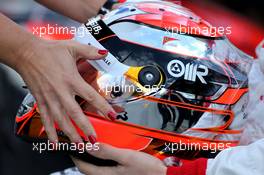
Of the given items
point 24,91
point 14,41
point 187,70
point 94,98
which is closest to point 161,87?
point 187,70

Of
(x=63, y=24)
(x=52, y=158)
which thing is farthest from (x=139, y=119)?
(x=63, y=24)

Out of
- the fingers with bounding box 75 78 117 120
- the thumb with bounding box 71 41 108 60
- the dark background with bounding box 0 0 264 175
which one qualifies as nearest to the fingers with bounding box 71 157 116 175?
the fingers with bounding box 75 78 117 120

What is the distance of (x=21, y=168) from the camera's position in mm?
1643

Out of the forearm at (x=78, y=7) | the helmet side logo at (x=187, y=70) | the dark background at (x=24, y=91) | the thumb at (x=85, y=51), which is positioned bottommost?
the dark background at (x=24, y=91)

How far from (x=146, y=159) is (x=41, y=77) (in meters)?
0.27

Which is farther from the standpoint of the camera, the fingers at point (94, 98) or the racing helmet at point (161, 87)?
the racing helmet at point (161, 87)

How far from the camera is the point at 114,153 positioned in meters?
1.10

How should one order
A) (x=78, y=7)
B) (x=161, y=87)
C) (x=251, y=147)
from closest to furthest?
(x=251, y=147) < (x=161, y=87) < (x=78, y=7)

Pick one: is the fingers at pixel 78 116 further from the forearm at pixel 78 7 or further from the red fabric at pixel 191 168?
the forearm at pixel 78 7

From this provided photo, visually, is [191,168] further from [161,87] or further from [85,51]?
[85,51]

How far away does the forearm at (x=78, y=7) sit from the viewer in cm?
140

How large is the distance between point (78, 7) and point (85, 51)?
1.16 ft

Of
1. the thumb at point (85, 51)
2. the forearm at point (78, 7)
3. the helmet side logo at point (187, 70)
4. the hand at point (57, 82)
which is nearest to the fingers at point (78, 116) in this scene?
the hand at point (57, 82)

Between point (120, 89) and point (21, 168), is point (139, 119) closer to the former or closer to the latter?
point (120, 89)
